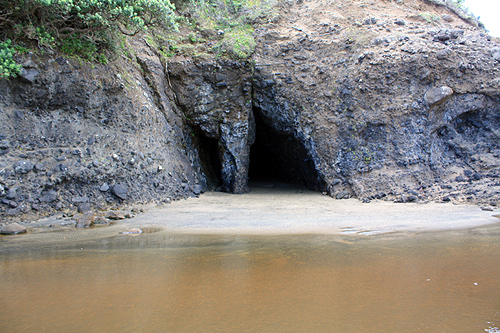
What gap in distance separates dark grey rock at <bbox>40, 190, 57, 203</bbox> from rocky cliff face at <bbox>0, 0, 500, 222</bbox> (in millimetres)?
28

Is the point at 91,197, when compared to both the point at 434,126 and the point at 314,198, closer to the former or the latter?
the point at 314,198

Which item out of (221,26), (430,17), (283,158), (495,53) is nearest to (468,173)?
(495,53)

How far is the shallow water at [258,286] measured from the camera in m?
2.24

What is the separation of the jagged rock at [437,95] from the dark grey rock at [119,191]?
895 centimetres

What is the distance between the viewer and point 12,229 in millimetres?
5359

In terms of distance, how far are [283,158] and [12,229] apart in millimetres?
9003

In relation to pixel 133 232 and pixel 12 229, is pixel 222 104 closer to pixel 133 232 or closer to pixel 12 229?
pixel 133 232

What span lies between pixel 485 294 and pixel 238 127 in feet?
26.7

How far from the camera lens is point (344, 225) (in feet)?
18.5

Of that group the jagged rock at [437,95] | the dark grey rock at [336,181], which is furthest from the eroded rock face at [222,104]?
the jagged rock at [437,95]

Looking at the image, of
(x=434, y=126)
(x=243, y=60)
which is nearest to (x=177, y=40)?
(x=243, y=60)

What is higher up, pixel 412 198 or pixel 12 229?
pixel 412 198

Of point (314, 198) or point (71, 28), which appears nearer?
point (71, 28)

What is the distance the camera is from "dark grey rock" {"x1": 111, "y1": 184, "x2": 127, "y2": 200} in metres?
7.32
